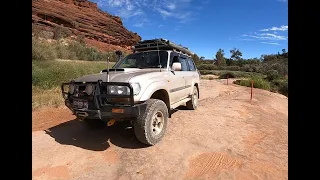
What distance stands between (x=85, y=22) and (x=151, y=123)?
43863 mm

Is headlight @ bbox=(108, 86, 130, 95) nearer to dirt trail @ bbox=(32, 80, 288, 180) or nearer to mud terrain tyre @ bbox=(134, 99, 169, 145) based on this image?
mud terrain tyre @ bbox=(134, 99, 169, 145)

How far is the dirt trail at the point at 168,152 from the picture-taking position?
10.5 ft

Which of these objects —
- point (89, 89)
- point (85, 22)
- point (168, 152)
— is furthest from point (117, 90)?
point (85, 22)

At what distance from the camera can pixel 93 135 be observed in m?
4.71

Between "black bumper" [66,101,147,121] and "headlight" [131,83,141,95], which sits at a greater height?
"headlight" [131,83,141,95]

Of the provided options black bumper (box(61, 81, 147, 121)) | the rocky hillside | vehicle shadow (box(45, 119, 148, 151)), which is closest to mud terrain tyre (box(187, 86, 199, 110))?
vehicle shadow (box(45, 119, 148, 151))

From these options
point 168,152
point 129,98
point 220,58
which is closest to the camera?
point 129,98

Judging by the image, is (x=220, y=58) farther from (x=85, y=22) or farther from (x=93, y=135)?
(x=93, y=135)

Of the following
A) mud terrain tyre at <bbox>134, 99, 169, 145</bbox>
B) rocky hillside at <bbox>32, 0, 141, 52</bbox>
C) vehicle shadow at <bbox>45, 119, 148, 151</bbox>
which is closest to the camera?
mud terrain tyre at <bbox>134, 99, 169, 145</bbox>

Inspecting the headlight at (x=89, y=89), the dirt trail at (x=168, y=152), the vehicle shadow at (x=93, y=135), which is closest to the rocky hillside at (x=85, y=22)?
the vehicle shadow at (x=93, y=135)

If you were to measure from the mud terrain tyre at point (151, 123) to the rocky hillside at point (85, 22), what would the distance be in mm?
27307

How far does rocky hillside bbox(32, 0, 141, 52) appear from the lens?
35.1m

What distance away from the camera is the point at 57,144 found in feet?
13.8
